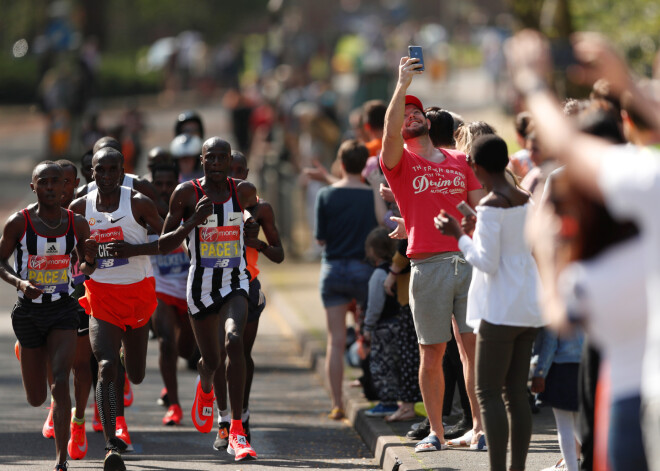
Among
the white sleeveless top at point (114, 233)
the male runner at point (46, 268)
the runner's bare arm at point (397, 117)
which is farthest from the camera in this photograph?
the white sleeveless top at point (114, 233)

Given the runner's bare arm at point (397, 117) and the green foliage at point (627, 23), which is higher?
the green foliage at point (627, 23)

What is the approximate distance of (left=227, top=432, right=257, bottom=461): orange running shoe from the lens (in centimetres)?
822

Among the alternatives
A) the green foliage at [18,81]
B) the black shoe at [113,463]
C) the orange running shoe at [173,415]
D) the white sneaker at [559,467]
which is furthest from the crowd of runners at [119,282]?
the green foliage at [18,81]

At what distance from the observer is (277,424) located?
32.3ft

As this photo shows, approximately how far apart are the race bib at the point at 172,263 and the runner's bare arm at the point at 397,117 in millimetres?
2731

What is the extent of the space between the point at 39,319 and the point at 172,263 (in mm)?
2246

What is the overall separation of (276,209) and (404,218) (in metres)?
12.6

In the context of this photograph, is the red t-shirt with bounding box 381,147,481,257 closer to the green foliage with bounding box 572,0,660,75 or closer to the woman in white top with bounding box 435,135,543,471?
the woman in white top with bounding box 435,135,543,471

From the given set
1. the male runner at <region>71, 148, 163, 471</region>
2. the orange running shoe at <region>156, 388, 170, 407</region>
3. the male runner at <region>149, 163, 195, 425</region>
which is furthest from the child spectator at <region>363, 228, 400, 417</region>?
the orange running shoe at <region>156, 388, 170, 407</region>

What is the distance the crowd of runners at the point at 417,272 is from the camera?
4.51 meters

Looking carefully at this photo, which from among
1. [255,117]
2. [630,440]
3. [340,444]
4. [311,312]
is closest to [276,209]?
[311,312]

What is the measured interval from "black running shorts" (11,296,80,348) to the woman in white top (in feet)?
8.61

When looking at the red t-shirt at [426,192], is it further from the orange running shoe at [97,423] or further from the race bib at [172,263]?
the orange running shoe at [97,423]

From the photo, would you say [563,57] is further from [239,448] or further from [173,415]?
[173,415]
